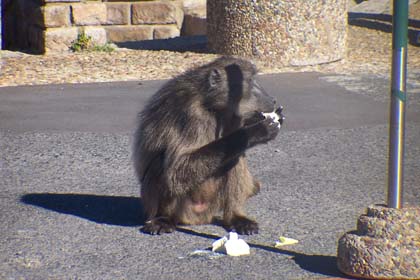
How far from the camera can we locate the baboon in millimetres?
5203

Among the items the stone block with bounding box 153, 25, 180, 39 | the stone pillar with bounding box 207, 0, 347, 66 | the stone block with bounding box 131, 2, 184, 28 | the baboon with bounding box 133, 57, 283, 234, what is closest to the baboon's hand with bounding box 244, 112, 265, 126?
the baboon with bounding box 133, 57, 283, 234

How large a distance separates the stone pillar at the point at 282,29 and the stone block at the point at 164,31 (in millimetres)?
2765

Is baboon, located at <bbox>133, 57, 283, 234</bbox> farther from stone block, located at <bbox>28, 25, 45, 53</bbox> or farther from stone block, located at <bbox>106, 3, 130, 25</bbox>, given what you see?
stone block, located at <bbox>106, 3, 130, 25</bbox>

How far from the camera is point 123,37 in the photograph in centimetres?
1429

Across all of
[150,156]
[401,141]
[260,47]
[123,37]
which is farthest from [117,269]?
[123,37]

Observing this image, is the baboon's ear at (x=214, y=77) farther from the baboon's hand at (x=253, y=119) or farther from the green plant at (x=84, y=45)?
the green plant at (x=84, y=45)

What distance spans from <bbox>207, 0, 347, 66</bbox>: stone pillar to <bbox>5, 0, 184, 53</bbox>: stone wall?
2.25 metres

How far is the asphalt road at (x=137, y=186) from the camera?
16.1 ft

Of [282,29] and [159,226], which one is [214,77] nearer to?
[159,226]

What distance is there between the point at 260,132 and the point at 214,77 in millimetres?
571

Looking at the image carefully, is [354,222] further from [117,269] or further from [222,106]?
[117,269]

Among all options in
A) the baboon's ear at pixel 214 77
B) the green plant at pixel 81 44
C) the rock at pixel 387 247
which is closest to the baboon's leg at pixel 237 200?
the baboon's ear at pixel 214 77

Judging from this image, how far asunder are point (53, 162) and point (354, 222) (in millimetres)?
2911

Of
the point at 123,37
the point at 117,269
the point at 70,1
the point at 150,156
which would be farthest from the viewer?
the point at 123,37
